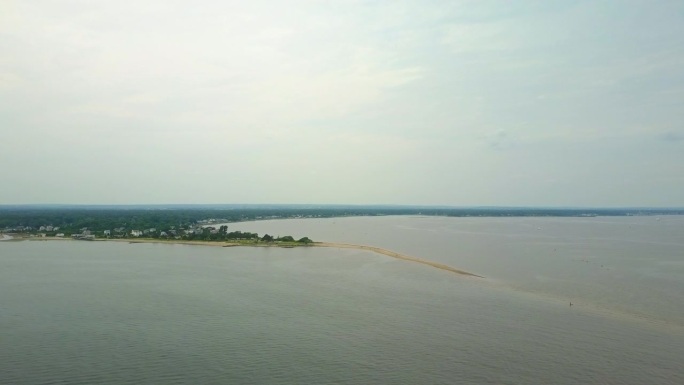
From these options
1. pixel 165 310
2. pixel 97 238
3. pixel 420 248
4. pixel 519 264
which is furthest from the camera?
pixel 97 238

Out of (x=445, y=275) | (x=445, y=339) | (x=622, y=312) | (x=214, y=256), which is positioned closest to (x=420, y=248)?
(x=445, y=275)

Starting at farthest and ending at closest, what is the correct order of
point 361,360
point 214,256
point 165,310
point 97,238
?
1. point 97,238
2. point 214,256
3. point 165,310
4. point 361,360

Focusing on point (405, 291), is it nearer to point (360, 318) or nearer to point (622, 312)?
point (360, 318)

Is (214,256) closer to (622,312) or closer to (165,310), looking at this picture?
(165,310)

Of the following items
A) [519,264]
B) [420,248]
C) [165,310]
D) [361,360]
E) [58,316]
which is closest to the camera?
[361,360]

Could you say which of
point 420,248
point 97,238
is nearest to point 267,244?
point 420,248

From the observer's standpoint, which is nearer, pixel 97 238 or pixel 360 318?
pixel 360 318
